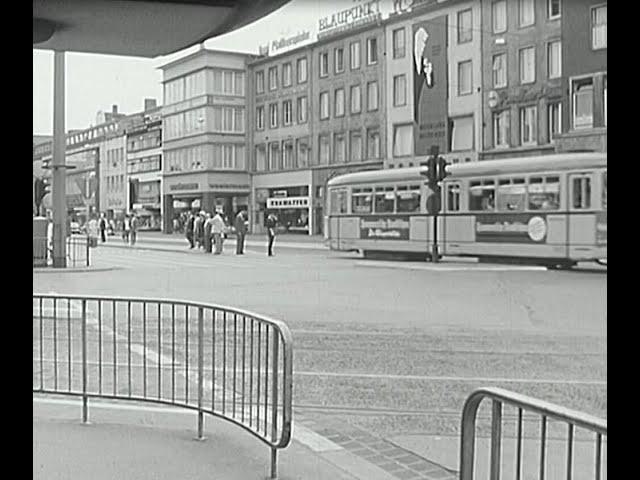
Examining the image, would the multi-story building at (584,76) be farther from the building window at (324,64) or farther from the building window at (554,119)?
the building window at (324,64)

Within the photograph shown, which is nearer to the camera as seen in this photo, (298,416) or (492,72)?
(492,72)

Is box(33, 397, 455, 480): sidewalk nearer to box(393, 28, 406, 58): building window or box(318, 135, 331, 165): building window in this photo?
box(318, 135, 331, 165): building window

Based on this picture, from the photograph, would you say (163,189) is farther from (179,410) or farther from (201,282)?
(201,282)

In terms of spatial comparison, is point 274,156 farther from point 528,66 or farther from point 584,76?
point 584,76

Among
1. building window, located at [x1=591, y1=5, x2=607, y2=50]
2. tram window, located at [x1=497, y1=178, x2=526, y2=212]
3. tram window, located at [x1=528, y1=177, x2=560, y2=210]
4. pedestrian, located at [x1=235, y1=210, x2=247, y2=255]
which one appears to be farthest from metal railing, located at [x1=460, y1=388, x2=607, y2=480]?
tram window, located at [x1=528, y1=177, x2=560, y2=210]

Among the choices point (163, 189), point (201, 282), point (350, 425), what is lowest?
point (350, 425)

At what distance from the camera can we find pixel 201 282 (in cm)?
353

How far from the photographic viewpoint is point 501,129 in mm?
2271

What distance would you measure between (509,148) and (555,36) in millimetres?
548
